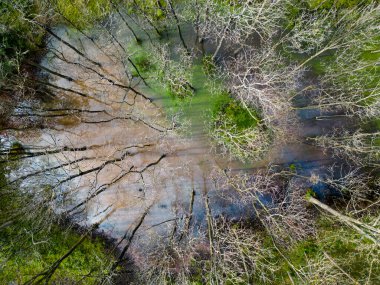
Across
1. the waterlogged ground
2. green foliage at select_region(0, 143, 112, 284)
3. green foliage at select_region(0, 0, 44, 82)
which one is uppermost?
green foliage at select_region(0, 0, 44, 82)

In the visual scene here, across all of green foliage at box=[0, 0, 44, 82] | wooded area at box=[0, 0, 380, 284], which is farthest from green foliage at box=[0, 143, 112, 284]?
green foliage at box=[0, 0, 44, 82]

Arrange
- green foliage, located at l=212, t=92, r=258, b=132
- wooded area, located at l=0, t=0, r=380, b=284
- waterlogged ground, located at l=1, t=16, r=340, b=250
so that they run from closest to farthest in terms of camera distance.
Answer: wooded area, located at l=0, t=0, r=380, b=284, green foliage, located at l=212, t=92, r=258, b=132, waterlogged ground, located at l=1, t=16, r=340, b=250

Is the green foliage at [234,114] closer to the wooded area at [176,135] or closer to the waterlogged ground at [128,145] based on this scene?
the wooded area at [176,135]

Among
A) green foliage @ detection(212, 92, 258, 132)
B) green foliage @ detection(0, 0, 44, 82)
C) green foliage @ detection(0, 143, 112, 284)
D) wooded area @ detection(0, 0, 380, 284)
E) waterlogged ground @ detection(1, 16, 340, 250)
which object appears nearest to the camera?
green foliage @ detection(0, 0, 44, 82)

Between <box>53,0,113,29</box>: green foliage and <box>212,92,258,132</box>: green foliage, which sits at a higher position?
<box>53,0,113,29</box>: green foliage

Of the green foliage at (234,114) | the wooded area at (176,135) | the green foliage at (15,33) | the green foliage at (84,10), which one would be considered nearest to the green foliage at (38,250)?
the wooded area at (176,135)

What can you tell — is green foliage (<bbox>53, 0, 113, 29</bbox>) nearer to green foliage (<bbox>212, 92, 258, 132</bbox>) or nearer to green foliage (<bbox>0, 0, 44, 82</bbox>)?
green foliage (<bbox>0, 0, 44, 82</bbox>)

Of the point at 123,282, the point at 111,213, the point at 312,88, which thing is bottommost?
the point at 123,282

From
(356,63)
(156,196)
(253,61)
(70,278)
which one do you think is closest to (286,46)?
(253,61)

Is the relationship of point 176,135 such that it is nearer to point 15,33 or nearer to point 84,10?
point 84,10

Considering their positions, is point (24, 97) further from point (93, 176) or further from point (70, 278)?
point (70, 278)
